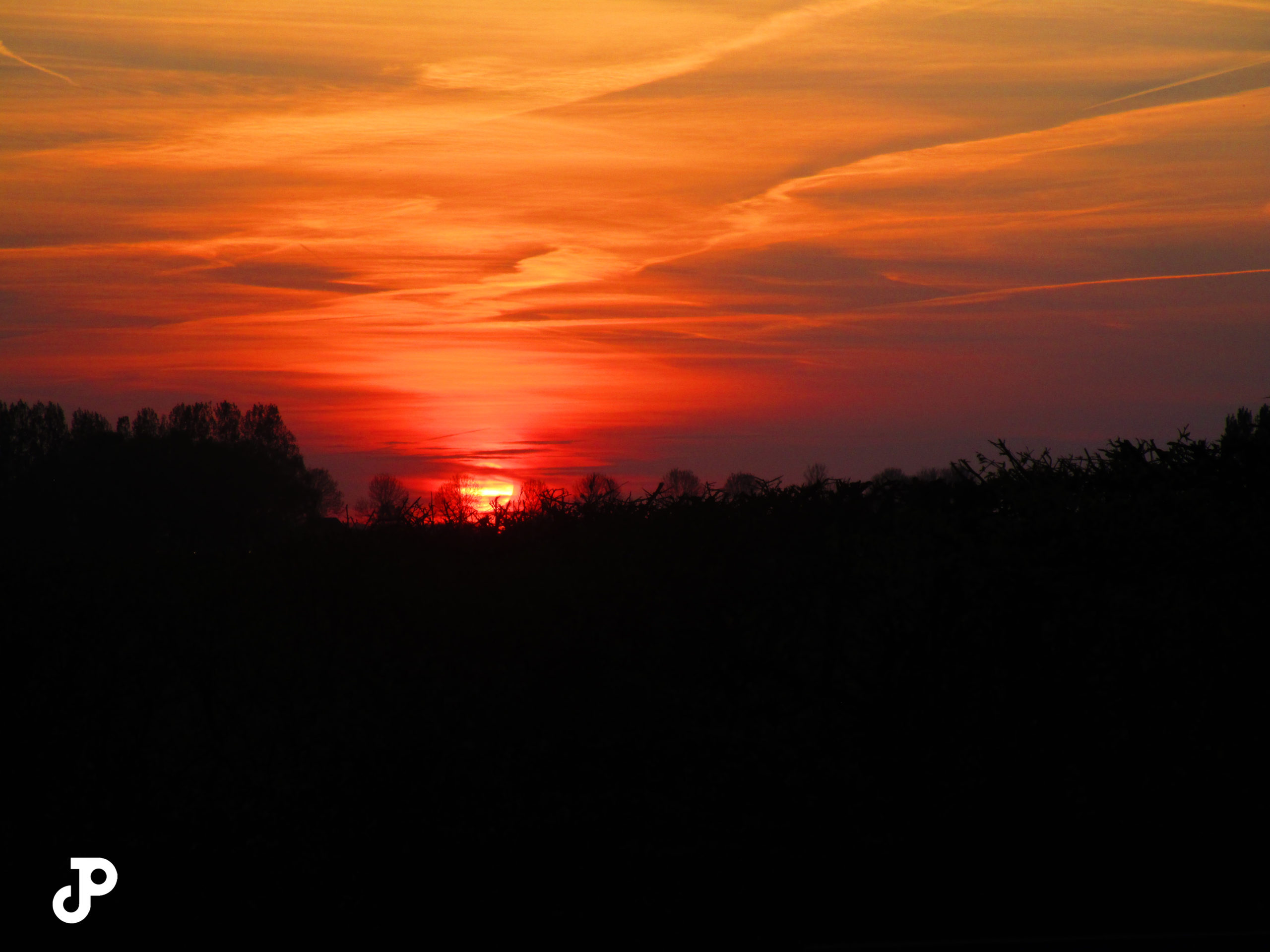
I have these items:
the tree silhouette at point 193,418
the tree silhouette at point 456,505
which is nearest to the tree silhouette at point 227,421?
the tree silhouette at point 193,418

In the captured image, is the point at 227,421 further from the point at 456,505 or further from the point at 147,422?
the point at 456,505

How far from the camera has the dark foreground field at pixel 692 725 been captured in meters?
7.24

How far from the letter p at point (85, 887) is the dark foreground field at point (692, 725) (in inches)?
3.8

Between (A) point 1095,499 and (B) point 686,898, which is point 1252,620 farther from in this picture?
(B) point 686,898

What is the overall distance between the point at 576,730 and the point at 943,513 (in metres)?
3.10

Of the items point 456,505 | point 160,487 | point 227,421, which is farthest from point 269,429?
point 456,505

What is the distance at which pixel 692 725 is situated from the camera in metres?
7.79

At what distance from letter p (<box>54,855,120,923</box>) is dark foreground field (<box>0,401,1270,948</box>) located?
0.10 metres

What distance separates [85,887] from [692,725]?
411 centimetres

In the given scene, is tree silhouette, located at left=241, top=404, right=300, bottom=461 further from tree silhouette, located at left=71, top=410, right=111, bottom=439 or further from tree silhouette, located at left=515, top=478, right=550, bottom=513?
tree silhouette, located at left=515, top=478, right=550, bottom=513

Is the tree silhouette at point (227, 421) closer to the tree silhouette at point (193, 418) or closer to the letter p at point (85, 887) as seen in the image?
the tree silhouette at point (193, 418)

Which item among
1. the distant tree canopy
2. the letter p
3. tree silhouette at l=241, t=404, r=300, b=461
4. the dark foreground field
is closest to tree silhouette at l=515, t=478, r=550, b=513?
the dark foreground field

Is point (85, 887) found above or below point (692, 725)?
below

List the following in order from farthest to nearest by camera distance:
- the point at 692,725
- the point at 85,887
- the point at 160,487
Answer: the point at 160,487, the point at 692,725, the point at 85,887
